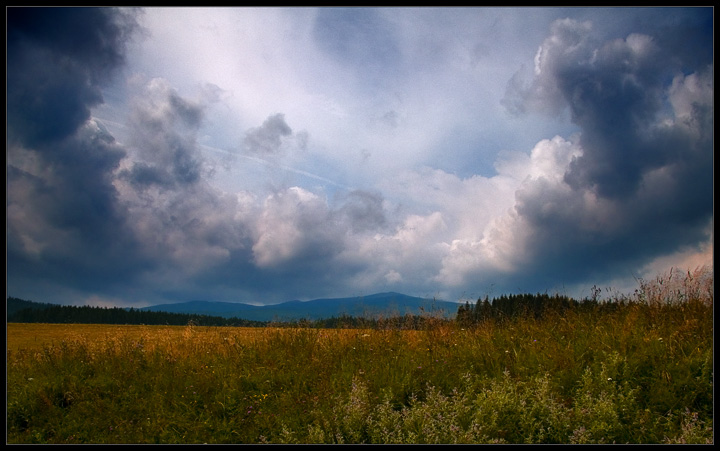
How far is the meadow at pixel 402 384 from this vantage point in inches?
211

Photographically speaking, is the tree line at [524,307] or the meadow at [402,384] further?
the tree line at [524,307]

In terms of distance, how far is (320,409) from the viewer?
19.9 ft

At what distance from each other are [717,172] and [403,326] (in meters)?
6.33

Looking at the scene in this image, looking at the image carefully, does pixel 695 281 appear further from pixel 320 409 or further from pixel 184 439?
pixel 184 439

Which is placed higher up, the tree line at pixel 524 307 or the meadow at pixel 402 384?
the tree line at pixel 524 307

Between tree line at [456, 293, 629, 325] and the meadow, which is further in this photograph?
tree line at [456, 293, 629, 325]

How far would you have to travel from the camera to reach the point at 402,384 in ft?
21.2

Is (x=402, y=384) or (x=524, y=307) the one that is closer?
(x=402, y=384)

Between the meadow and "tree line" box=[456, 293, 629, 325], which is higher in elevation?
"tree line" box=[456, 293, 629, 325]

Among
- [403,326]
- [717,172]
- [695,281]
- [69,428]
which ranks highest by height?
[717,172]

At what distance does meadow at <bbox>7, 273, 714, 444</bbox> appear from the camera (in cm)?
536

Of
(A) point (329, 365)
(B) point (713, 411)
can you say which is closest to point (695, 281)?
(B) point (713, 411)
